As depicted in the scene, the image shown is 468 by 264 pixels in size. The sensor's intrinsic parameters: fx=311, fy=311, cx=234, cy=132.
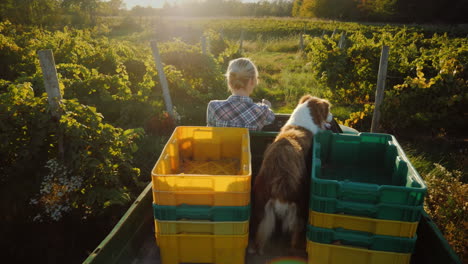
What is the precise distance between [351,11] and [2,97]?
36.0 meters

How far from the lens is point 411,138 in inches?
237

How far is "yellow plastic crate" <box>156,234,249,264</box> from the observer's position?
2.12m

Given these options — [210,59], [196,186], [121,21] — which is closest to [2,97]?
[196,186]

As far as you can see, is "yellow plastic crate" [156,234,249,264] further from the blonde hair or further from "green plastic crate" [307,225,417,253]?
the blonde hair

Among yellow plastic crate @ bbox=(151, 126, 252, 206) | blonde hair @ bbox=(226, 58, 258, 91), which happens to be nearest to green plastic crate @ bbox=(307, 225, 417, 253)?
yellow plastic crate @ bbox=(151, 126, 252, 206)

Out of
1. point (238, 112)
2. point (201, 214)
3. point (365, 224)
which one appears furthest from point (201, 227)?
point (238, 112)

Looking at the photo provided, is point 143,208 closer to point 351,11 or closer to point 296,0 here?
point 351,11

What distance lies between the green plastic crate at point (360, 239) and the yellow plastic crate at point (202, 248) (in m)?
0.50

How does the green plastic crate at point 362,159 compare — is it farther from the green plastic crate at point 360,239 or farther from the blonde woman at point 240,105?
the blonde woman at point 240,105

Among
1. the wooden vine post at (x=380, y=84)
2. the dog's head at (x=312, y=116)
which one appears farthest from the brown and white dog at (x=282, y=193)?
the wooden vine post at (x=380, y=84)

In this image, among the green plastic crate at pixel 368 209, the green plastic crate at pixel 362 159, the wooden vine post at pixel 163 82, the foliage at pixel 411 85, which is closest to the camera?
the green plastic crate at pixel 368 209

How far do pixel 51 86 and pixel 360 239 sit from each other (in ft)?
10.8

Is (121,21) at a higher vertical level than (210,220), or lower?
higher

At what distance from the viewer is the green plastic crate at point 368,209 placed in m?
1.92
